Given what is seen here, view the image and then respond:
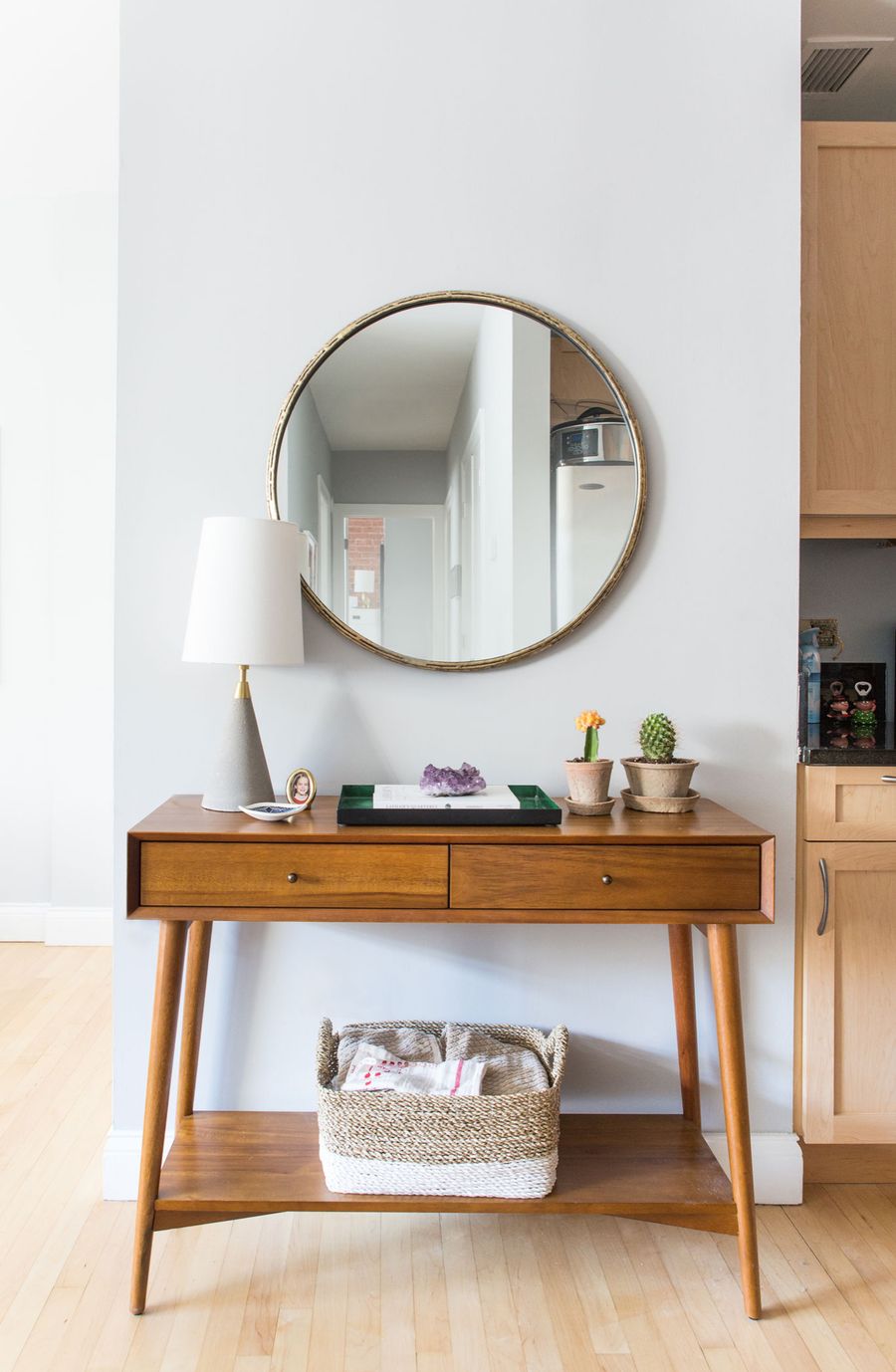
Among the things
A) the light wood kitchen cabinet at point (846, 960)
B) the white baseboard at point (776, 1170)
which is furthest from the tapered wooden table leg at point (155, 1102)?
the light wood kitchen cabinet at point (846, 960)

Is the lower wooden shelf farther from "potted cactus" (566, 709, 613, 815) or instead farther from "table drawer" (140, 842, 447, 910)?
"potted cactus" (566, 709, 613, 815)

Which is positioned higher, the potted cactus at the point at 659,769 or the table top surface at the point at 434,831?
the potted cactus at the point at 659,769

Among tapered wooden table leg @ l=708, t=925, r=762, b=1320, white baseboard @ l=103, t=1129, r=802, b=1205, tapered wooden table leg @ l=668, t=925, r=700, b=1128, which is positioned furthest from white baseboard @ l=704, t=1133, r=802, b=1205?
tapered wooden table leg @ l=708, t=925, r=762, b=1320

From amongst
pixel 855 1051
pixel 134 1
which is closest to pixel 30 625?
pixel 134 1

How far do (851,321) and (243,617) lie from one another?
1455mm

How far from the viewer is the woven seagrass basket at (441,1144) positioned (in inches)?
67.6

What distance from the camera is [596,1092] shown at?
2.10m

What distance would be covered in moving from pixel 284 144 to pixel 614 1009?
1881 mm

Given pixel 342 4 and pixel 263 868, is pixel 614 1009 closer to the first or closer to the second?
pixel 263 868

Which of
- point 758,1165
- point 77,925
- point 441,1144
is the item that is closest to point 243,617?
point 441,1144

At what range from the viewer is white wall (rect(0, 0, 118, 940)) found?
12.0 feet

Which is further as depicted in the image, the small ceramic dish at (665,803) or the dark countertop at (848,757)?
the dark countertop at (848,757)

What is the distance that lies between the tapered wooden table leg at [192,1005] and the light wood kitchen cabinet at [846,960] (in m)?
1.21

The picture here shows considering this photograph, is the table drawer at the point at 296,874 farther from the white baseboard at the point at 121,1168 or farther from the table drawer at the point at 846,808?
the table drawer at the point at 846,808
